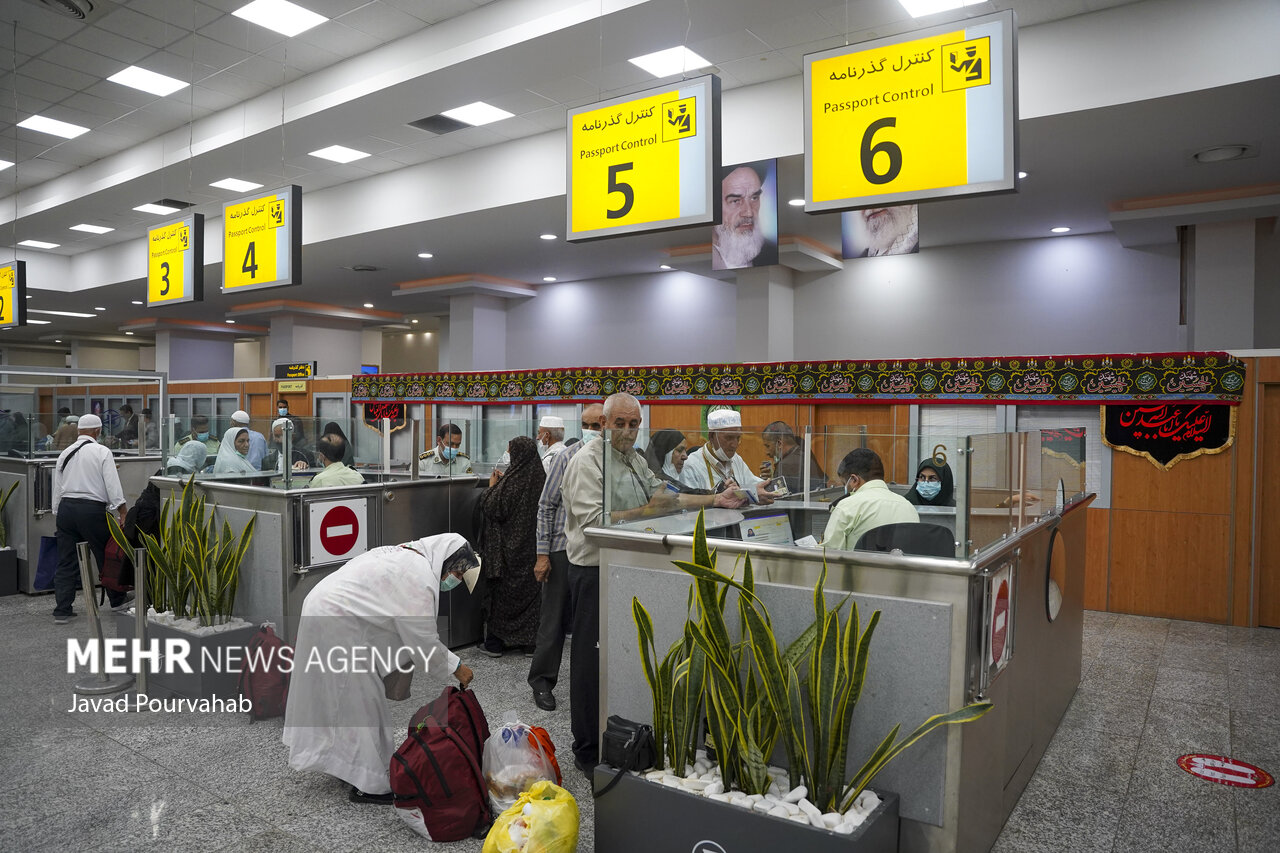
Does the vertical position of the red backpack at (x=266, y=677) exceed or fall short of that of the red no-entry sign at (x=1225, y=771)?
it exceeds it

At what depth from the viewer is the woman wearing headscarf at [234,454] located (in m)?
5.24

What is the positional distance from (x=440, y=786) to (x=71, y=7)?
18.4ft

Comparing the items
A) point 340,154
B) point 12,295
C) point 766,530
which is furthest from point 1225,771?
point 12,295

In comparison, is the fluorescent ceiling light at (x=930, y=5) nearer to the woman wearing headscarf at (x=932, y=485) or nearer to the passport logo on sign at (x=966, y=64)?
the passport logo on sign at (x=966, y=64)

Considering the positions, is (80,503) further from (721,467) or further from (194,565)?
(721,467)

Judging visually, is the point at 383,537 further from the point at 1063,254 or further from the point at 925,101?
the point at 1063,254

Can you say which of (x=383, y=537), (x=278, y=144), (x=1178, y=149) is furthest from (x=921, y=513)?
(x=278, y=144)

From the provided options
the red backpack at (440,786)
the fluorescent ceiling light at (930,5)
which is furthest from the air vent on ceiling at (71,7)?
the red backpack at (440,786)

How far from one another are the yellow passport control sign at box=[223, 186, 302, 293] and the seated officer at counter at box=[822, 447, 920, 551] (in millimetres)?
4614

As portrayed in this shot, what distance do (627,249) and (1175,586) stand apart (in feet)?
21.0

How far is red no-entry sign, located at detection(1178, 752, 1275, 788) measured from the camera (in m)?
3.40

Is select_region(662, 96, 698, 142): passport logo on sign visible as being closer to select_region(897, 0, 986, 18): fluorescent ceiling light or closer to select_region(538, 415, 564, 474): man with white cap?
select_region(897, 0, 986, 18): fluorescent ceiling light

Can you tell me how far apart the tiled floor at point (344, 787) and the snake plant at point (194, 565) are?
0.61 m

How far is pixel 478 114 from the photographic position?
23.2ft
